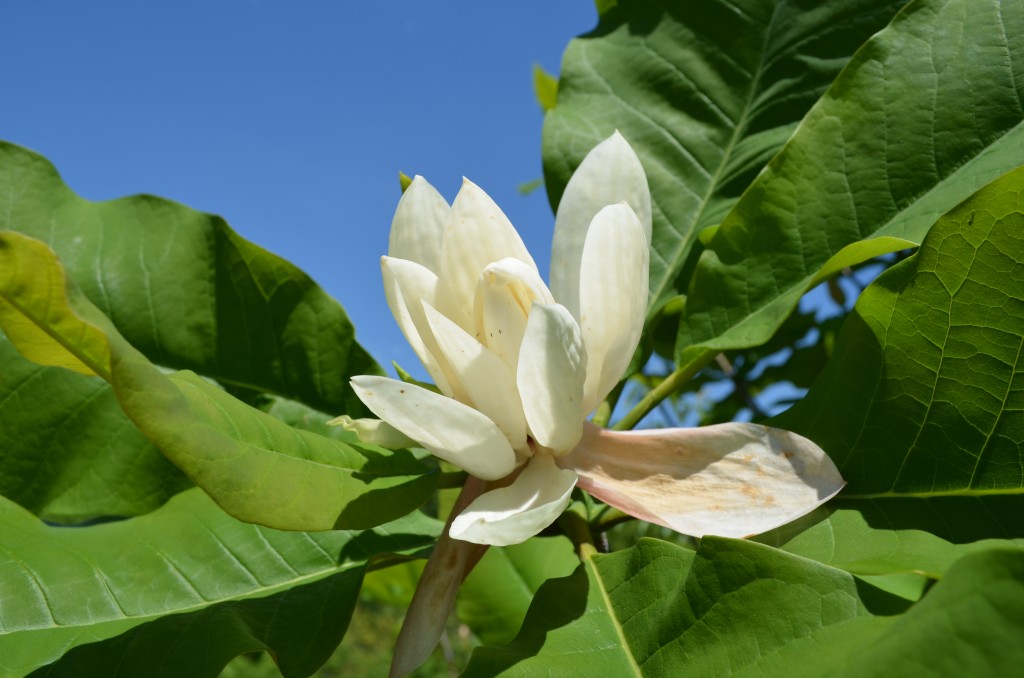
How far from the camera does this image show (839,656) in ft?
2.14

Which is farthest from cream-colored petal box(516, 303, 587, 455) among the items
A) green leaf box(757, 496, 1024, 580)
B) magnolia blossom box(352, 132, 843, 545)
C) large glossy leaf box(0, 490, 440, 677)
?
large glossy leaf box(0, 490, 440, 677)

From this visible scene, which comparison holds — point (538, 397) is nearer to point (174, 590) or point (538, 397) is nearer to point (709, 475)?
point (709, 475)

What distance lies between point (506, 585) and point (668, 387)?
39.0 inches

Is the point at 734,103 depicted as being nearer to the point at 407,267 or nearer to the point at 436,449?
the point at 407,267

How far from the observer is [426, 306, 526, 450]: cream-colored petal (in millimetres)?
893

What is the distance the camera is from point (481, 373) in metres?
0.90

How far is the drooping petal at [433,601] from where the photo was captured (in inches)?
35.8

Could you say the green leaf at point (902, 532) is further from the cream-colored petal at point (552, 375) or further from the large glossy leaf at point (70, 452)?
the large glossy leaf at point (70, 452)

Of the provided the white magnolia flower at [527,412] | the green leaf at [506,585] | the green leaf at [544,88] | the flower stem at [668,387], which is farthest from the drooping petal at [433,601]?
the green leaf at [544,88]

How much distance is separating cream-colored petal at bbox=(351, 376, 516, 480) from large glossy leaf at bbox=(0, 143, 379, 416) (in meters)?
0.44

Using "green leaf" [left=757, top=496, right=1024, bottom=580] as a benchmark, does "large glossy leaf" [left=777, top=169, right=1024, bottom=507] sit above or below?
Answer: above

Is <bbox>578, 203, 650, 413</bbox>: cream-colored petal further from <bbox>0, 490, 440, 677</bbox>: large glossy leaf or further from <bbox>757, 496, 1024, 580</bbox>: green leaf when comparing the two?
<bbox>0, 490, 440, 677</bbox>: large glossy leaf

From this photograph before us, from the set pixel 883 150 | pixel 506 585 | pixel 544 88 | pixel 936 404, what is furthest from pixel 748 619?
pixel 544 88

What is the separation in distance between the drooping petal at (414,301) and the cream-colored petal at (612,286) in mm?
162
